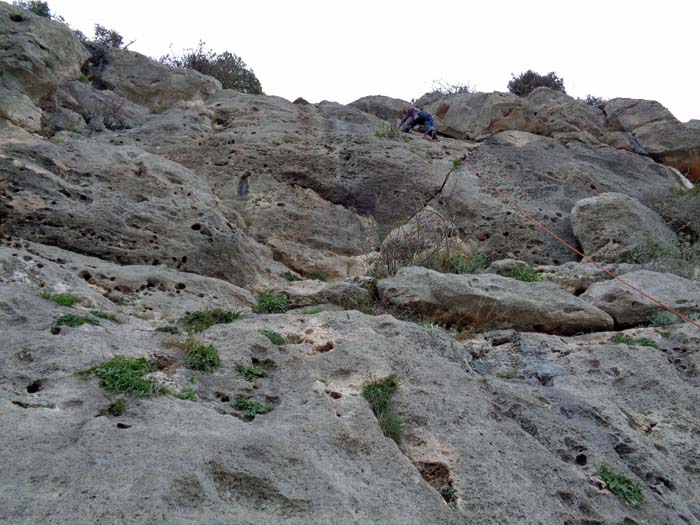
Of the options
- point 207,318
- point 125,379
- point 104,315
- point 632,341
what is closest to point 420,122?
point 632,341

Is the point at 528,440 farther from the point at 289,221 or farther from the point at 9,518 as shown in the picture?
the point at 289,221

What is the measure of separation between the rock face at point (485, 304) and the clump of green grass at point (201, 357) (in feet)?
10.00

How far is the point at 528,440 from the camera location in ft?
19.3

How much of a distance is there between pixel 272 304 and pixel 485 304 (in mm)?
2545

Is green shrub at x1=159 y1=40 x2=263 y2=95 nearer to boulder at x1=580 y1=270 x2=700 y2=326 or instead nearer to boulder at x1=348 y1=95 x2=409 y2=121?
boulder at x1=348 y1=95 x2=409 y2=121

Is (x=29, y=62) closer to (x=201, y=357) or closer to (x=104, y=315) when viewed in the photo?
(x=104, y=315)

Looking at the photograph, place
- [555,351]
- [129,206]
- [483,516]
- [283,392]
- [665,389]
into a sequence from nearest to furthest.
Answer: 1. [483,516]
2. [283,392]
3. [665,389]
4. [555,351]
5. [129,206]

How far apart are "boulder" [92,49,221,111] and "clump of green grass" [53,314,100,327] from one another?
10.4m

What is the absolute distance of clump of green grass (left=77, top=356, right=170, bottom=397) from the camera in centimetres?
524

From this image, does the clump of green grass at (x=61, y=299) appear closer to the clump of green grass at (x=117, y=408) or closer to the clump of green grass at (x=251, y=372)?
the clump of green grass at (x=251, y=372)

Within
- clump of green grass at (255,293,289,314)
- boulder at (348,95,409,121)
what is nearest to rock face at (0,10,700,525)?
clump of green grass at (255,293,289,314)

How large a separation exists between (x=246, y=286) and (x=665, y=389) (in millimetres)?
5178

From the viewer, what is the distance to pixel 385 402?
593 cm

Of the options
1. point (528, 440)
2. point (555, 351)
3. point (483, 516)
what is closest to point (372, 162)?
point (555, 351)
